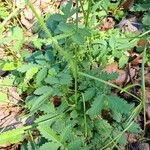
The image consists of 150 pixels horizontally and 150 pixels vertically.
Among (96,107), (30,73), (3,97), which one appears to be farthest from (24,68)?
(96,107)

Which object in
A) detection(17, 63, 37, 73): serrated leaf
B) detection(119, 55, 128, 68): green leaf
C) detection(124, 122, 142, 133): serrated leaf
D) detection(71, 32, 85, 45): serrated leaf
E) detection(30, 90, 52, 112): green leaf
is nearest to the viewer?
detection(71, 32, 85, 45): serrated leaf

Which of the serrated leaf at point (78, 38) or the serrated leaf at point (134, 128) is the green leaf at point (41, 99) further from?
the serrated leaf at point (134, 128)

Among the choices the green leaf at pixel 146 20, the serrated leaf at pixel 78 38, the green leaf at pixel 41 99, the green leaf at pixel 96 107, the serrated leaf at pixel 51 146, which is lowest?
the serrated leaf at pixel 51 146

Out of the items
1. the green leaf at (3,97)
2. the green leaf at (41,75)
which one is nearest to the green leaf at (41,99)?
the green leaf at (41,75)

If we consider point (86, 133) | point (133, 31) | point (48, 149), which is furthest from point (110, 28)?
point (48, 149)

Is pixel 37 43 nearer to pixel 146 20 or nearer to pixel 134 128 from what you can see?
pixel 146 20

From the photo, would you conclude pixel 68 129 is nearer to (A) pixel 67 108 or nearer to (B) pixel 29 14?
(A) pixel 67 108

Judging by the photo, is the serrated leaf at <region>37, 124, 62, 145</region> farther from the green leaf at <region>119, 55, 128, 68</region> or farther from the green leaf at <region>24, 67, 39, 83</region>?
the green leaf at <region>119, 55, 128, 68</region>

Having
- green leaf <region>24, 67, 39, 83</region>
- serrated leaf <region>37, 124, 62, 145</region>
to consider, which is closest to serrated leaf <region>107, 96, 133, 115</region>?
serrated leaf <region>37, 124, 62, 145</region>
